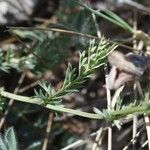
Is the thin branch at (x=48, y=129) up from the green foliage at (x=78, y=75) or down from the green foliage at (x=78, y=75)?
down

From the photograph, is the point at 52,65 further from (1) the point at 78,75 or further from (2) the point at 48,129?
(1) the point at 78,75

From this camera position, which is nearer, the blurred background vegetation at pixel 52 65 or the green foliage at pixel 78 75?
the green foliage at pixel 78 75

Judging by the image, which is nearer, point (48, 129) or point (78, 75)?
point (78, 75)

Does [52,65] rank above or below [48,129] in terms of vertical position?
above

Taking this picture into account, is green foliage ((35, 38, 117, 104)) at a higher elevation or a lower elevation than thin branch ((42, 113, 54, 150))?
higher

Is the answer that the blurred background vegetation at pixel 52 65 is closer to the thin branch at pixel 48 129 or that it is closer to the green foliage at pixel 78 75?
the thin branch at pixel 48 129

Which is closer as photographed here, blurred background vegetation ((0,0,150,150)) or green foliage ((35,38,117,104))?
green foliage ((35,38,117,104))

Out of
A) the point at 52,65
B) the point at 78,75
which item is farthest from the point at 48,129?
the point at 78,75

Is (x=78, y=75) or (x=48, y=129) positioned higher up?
(x=78, y=75)

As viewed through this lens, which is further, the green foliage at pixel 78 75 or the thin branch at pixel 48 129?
the thin branch at pixel 48 129

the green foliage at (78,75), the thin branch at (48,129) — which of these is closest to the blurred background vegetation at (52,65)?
the thin branch at (48,129)

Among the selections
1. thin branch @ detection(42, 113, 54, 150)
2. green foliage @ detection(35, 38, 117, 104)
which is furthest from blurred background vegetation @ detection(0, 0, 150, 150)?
green foliage @ detection(35, 38, 117, 104)

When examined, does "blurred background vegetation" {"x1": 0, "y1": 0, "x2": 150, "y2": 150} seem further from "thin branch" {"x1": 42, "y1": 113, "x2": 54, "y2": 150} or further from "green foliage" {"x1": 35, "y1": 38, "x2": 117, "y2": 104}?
"green foliage" {"x1": 35, "y1": 38, "x2": 117, "y2": 104}
